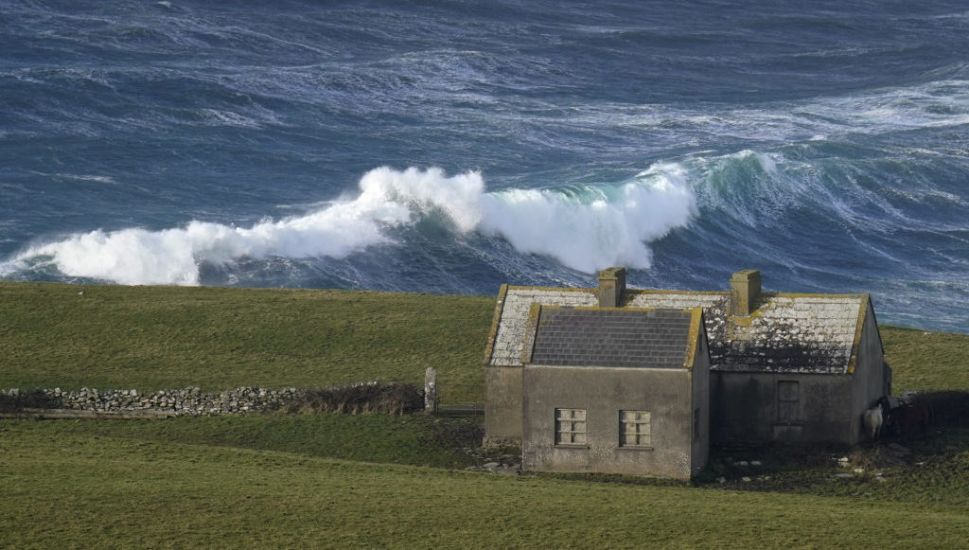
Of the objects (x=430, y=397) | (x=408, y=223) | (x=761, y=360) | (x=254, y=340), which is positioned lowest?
(x=430, y=397)

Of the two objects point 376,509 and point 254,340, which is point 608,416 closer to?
point 376,509

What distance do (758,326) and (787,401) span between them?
169 centimetres

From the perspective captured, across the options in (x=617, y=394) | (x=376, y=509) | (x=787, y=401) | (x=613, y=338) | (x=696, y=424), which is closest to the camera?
(x=376, y=509)

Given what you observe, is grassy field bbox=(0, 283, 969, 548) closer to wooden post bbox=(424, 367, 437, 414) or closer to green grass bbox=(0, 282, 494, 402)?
green grass bbox=(0, 282, 494, 402)

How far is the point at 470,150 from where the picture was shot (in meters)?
90.5

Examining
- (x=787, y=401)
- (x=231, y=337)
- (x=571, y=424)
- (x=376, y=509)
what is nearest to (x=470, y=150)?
(x=231, y=337)

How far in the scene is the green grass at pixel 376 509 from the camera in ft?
101

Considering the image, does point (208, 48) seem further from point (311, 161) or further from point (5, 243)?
point (5, 243)

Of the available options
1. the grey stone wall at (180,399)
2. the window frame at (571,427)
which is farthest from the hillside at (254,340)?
the window frame at (571,427)

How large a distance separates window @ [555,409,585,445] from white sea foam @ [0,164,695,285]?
31.3 m

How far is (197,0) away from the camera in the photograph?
376 feet

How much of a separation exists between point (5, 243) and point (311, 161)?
19.5m

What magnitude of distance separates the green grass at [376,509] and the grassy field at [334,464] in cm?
6

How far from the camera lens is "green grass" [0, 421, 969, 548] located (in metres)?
30.7
